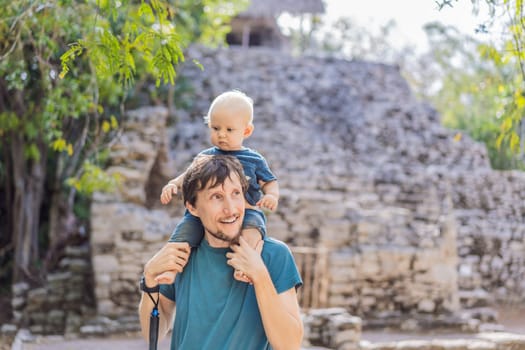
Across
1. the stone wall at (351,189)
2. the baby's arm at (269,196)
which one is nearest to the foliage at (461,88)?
the stone wall at (351,189)

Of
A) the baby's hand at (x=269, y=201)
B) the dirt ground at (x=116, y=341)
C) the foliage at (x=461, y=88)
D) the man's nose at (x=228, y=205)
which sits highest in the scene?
the foliage at (x=461, y=88)

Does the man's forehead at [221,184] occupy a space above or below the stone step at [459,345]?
above

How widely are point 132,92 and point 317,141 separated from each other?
4313 millimetres

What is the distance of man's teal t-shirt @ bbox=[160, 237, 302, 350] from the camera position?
221 cm

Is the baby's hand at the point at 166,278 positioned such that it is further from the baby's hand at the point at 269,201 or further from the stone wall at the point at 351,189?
the stone wall at the point at 351,189

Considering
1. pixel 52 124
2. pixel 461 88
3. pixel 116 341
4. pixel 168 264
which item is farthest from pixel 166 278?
pixel 461 88

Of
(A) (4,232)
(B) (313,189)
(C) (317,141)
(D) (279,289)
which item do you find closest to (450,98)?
(C) (317,141)

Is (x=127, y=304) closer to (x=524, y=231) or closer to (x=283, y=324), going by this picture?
(x=283, y=324)

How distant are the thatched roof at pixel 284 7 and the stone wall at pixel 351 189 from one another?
130 inches

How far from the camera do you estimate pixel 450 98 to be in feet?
90.9

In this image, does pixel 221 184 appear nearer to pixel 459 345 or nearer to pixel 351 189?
pixel 459 345

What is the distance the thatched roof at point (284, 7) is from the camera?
65.3 ft

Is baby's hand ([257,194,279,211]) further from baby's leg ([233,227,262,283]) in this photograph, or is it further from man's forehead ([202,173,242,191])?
man's forehead ([202,173,242,191])

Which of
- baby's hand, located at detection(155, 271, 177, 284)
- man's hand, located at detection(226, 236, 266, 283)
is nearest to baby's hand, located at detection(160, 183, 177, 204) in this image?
baby's hand, located at detection(155, 271, 177, 284)
